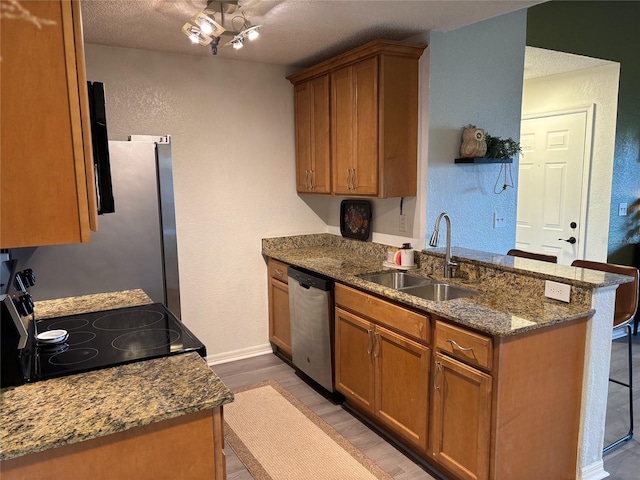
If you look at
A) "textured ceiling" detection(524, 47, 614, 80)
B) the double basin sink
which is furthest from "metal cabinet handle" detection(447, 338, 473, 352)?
"textured ceiling" detection(524, 47, 614, 80)

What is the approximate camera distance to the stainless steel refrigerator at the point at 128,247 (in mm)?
2768

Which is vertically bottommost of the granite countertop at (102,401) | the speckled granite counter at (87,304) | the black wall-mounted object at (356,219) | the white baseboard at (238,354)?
the white baseboard at (238,354)

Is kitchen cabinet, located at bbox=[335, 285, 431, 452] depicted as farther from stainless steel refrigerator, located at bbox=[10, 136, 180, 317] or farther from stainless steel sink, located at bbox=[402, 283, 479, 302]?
stainless steel refrigerator, located at bbox=[10, 136, 180, 317]

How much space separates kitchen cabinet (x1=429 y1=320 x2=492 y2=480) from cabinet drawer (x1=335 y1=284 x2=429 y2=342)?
11 cm

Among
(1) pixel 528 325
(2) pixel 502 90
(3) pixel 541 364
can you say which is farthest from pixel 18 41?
(2) pixel 502 90

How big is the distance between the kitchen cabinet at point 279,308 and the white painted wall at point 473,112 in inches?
50.2

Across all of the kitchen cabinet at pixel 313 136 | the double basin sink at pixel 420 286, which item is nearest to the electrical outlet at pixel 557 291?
the double basin sink at pixel 420 286

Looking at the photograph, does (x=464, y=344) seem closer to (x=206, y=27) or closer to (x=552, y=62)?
(x=206, y=27)

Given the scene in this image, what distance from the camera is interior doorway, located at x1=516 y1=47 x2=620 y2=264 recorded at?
4223 mm

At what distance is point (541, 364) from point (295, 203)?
2501 millimetres

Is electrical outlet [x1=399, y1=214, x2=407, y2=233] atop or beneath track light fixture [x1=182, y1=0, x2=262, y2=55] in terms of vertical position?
beneath

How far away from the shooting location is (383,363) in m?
2.62

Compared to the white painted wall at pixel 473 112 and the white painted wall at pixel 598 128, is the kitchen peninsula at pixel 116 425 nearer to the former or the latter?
the white painted wall at pixel 473 112

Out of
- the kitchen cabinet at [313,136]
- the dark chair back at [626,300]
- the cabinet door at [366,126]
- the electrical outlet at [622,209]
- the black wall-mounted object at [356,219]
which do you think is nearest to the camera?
the dark chair back at [626,300]
